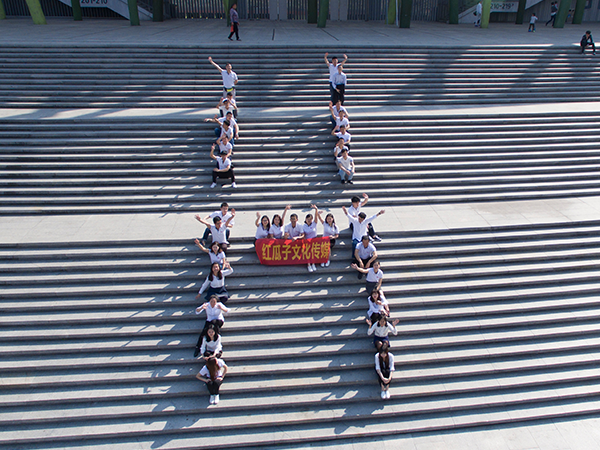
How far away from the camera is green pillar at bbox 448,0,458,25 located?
27562 millimetres

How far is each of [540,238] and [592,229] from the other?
4.69 ft

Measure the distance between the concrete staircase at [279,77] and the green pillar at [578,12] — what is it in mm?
13529

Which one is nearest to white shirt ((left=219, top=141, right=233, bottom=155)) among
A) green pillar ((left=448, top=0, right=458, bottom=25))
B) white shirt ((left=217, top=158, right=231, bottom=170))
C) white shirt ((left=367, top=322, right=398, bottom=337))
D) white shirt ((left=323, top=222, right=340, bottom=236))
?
white shirt ((left=217, top=158, right=231, bottom=170))

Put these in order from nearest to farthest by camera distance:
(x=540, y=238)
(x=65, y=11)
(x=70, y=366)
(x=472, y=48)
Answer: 1. (x=70, y=366)
2. (x=540, y=238)
3. (x=472, y=48)
4. (x=65, y=11)

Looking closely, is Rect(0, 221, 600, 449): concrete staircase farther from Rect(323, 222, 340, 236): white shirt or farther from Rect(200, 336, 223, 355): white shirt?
Rect(323, 222, 340, 236): white shirt

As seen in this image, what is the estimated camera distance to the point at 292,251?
29.3 feet

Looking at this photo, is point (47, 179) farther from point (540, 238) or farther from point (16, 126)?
point (540, 238)

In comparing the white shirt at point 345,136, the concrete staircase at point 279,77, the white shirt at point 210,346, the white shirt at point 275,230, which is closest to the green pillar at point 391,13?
the concrete staircase at point 279,77

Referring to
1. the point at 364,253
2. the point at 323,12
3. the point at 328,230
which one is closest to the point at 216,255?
the point at 328,230

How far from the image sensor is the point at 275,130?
13008 millimetres

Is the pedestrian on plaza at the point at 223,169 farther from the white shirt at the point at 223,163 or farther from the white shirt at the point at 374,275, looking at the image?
the white shirt at the point at 374,275

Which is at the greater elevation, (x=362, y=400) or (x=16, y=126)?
(x=16, y=126)

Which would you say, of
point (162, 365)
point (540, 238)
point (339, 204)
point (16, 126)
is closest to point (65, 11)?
point (16, 126)

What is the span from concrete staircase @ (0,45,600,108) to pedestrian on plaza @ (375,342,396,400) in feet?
33.3
